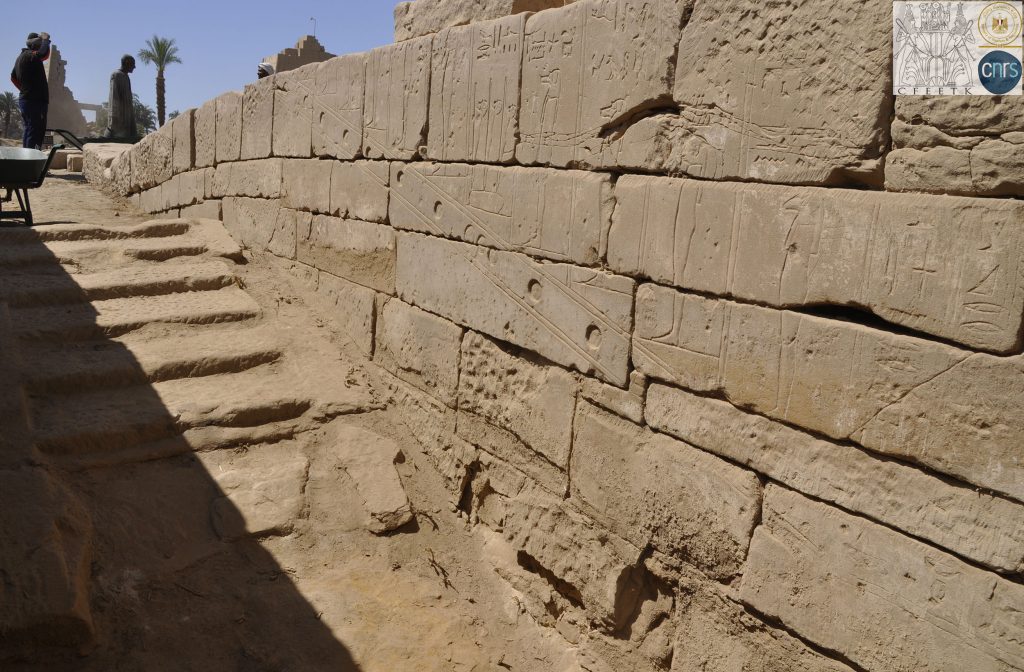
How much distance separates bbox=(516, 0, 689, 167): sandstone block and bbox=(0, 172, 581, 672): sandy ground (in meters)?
2.26

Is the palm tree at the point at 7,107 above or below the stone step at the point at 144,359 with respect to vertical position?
above

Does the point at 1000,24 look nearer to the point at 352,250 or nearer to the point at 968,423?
the point at 968,423

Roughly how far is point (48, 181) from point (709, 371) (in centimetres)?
1113

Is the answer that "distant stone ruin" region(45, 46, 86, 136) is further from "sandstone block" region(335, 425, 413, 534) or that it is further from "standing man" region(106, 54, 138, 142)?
"sandstone block" region(335, 425, 413, 534)

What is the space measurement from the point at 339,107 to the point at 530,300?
106 inches

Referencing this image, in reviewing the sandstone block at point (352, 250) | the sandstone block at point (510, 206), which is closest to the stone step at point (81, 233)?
the sandstone block at point (352, 250)

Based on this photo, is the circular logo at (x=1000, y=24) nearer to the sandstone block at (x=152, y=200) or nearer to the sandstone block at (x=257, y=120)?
the sandstone block at (x=257, y=120)

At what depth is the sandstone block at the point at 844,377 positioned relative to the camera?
2.50 m

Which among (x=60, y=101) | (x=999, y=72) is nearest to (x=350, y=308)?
(x=999, y=72)

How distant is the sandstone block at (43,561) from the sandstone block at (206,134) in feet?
16.2

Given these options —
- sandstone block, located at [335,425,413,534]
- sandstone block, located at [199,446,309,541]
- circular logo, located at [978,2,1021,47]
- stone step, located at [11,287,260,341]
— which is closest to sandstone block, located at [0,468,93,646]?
sandstone block, located at [199,446,309,541]

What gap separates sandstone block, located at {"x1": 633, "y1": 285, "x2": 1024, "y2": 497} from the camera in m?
2.50

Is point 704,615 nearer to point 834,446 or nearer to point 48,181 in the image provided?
point 834,446

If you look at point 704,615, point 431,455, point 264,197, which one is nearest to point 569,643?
point 704,615
